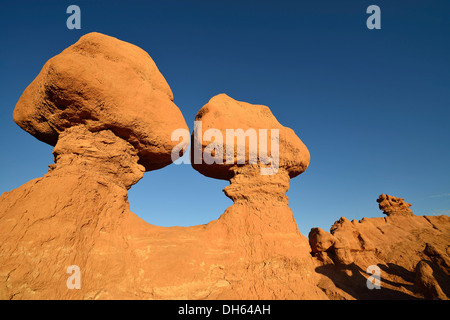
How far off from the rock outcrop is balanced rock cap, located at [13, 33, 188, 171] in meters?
0.02

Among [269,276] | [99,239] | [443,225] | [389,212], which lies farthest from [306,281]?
[443,225]

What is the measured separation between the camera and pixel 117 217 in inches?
229

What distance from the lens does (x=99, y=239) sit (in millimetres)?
5219

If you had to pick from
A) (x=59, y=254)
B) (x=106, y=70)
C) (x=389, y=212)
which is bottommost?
(x=59, y=254)

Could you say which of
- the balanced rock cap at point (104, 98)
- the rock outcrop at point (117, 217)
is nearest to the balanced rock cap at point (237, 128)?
the rock outcrop at point (117, 217)

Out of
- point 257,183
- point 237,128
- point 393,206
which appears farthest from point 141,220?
point 393,206

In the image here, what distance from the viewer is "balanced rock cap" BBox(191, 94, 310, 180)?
7457mm

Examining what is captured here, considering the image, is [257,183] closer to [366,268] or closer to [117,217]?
[117,217]

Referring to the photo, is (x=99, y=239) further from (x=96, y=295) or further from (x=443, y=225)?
(x=443, y=225)

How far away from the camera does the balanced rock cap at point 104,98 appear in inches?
210

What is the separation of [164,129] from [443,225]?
1521 centimetres

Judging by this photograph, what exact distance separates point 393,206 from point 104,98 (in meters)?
15.4

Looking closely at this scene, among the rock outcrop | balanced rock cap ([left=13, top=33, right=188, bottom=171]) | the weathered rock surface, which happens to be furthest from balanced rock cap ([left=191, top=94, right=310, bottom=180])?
the weathered rock surface

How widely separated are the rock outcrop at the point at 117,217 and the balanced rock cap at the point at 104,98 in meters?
0.02
